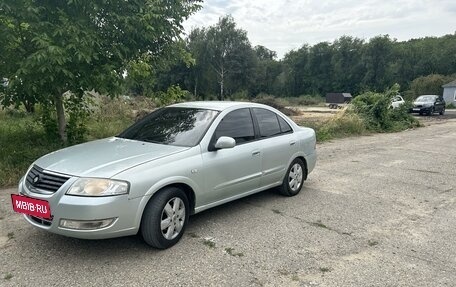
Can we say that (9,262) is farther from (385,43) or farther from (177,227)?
(385,43)

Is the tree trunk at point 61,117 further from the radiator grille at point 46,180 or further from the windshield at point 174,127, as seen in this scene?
the radiator grille at point 46,180

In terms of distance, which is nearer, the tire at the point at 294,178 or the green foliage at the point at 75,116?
the tire at the point at 294,178

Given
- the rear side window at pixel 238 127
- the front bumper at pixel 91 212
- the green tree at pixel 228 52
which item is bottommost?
the front bumper at pixel 91 212

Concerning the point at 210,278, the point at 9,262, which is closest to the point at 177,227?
the point at 210,278

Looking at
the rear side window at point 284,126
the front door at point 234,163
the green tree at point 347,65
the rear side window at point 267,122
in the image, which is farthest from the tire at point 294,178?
the green tree at point 347,65

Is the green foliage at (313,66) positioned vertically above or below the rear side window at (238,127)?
above

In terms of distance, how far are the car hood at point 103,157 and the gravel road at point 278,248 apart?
84 cm

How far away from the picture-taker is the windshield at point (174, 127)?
14.7 feet

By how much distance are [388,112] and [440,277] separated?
15.0 metres

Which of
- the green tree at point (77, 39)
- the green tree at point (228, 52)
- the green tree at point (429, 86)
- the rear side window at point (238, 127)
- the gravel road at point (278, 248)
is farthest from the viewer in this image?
the green tree at point (228, 52)

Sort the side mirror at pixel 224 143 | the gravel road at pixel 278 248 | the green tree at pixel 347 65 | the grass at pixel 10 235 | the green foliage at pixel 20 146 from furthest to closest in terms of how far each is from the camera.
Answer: the green tree at pixel 347 65
the green foliage at pixel 20 146
the side mirror at pixel 224 143
the grass at pixel 10 235
the gravel road at pixel 278 248

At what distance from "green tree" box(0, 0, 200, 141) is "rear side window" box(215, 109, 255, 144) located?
240cm

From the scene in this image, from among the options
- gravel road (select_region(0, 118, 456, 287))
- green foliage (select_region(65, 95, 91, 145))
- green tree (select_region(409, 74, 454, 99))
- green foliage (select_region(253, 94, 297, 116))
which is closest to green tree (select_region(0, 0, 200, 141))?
green foliage (select_region(65, 95, 91, 145))

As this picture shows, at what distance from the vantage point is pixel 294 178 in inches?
232
